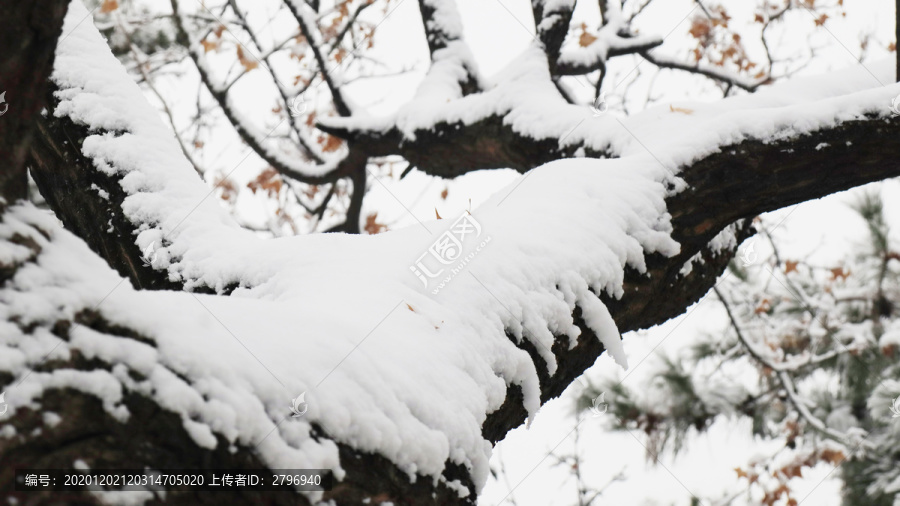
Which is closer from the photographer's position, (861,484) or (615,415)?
(861,484)

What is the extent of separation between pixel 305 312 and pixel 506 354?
454 millimetres

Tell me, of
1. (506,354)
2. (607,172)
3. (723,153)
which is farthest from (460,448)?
(723,153)

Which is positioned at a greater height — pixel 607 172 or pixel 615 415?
pixel 607 172

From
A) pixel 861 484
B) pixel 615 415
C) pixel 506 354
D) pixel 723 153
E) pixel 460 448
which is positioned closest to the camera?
pixel 460 448

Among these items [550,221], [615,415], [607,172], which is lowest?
[615,415]

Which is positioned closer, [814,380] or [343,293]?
[343,293]

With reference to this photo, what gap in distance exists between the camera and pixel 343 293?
1332 mm

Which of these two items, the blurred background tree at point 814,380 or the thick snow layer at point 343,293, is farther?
the blurred background tree at point 814,380

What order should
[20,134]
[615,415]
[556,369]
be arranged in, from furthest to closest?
[615,415] < [556,369] < [20,134]

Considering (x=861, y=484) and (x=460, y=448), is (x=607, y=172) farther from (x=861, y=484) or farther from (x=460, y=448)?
(x=861, y=484)

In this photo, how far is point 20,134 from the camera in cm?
85

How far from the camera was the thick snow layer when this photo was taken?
83cm

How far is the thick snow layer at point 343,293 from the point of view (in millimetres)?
833

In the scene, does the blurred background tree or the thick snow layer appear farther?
the blurred background tree
